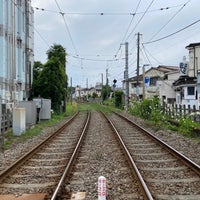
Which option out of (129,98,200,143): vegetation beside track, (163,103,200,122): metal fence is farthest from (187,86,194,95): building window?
(163,103,200,122): metal fence

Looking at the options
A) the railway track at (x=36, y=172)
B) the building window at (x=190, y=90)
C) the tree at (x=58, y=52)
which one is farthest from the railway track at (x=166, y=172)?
the building window at (x=190, y=90)

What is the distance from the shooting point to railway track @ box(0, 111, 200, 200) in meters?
7.57

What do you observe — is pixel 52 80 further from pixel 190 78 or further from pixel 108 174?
pixel 108 174

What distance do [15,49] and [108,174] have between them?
1894 centimetres

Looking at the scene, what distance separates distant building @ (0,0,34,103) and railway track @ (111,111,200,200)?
39.7 ft

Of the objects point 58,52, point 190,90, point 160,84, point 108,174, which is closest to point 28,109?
point 108,174

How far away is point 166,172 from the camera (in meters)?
9.66

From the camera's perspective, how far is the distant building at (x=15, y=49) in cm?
2364

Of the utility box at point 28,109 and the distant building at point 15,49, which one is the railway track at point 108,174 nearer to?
the utility box at point 28,109

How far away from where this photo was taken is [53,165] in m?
10.9

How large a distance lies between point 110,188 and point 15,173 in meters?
2.94

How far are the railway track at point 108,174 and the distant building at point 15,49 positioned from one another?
10855 mm

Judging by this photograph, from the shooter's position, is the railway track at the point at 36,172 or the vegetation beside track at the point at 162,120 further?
the vegetation beside track at the point at 162,120

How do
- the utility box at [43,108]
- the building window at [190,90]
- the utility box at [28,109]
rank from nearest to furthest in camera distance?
1. the utility box at [28,109]
2. the utility box at [43,108]
3. the building window at [190,90]
